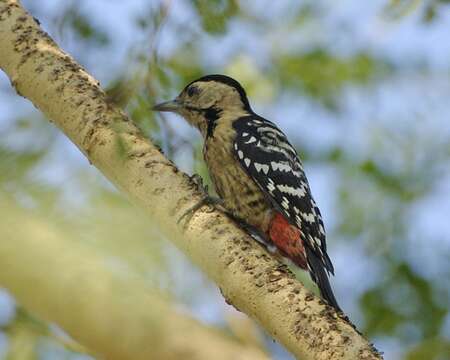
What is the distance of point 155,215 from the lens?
9.21 feet

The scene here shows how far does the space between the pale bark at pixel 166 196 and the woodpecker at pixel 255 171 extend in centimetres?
91

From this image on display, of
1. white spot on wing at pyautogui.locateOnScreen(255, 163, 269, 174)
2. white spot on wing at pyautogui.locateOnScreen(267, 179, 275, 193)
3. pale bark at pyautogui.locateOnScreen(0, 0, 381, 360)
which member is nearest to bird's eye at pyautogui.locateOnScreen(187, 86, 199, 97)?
white spot on wing at pyautogui.locateOnScreen(255, 163, 269, 174)

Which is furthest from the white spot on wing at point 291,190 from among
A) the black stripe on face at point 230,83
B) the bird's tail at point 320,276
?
the black stripe on face at point 230,83

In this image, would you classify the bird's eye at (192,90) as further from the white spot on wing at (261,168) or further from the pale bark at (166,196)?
the pale bark at (166,196)

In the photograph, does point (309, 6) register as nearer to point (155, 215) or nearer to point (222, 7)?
point (222, 7)

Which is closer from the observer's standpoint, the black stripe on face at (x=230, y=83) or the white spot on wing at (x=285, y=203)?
the white spot on wing at (x=285, y=203)

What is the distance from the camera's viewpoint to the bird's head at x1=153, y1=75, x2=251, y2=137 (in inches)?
193

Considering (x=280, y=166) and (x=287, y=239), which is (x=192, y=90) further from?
(x=287, y=239)

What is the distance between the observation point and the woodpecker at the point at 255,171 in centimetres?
425

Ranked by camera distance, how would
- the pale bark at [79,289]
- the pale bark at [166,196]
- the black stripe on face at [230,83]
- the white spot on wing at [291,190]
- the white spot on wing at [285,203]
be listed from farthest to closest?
the black stripe on face at [230,83] < the white spot on wing at [291,190] < the white spot on wing at [285,203] < the pale bark at [166,196] < the pale bark at [79,289]

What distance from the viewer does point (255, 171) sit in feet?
14.9

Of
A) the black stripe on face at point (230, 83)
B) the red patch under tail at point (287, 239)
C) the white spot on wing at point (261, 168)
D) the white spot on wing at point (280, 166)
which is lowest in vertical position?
the red patch under tail at point (287, 239)

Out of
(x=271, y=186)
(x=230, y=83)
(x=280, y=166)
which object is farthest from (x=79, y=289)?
(x=230, y=83)

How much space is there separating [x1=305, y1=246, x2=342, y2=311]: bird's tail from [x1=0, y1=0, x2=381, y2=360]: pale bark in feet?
3.02
